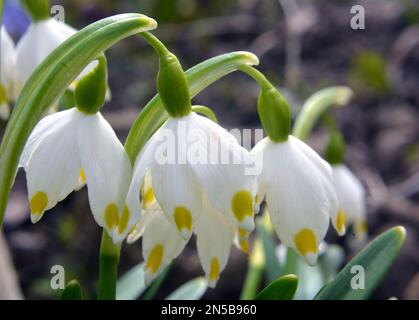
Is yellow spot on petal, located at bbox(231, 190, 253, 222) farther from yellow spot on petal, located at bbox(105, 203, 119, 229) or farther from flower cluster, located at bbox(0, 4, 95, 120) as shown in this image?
flower cluster, located at bbox(0, 4, 95, 120)

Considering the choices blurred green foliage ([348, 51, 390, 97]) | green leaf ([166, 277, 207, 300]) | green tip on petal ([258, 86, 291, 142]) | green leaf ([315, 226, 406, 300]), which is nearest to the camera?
green tip on petal ([258, 86, 291, 142])

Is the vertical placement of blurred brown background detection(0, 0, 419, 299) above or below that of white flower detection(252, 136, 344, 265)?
below

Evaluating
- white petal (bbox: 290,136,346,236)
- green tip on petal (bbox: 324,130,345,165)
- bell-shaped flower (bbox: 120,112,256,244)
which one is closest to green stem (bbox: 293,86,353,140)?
green tip on petal (bbox: 324,130,345,165)

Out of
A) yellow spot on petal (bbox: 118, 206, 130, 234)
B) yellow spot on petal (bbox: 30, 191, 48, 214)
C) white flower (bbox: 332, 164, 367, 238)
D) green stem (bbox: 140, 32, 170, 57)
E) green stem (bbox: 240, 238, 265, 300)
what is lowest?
green stem (bbox: 240, 238, 265, 300)

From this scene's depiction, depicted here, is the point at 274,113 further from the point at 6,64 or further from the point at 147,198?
the point at 6,64

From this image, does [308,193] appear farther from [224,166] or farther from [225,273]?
[225,273]

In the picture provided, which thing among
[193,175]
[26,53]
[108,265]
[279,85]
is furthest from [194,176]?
[279,85]
